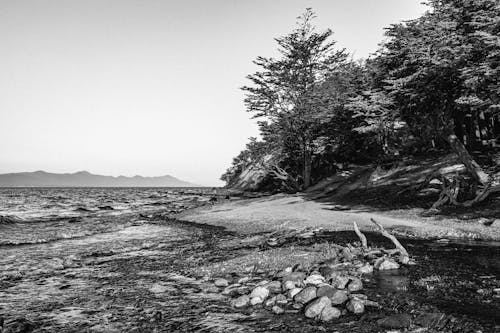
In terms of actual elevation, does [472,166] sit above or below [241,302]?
above

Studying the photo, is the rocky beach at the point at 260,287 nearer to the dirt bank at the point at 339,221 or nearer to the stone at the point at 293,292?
the stone at the point at 293,292

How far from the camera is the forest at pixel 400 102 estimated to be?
1997cm

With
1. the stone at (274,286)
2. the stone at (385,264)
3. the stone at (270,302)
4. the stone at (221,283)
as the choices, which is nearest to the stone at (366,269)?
the stone at (385,264)

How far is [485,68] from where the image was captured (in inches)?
684

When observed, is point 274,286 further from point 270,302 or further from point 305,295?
point 305,295

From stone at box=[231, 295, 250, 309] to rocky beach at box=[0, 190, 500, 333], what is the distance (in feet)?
0.10

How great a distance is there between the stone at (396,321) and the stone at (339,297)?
Result: 3.70 feet

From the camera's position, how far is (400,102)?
2527cm

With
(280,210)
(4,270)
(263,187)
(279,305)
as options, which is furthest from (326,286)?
(263,187)

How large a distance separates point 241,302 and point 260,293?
1.88ft

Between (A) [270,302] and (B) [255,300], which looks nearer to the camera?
(A) [270,302]

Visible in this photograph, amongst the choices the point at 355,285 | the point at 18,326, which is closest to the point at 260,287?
the point at 355,285

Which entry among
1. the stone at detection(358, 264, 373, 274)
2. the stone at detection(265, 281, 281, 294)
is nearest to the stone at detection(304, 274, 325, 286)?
the stone at detection(265, 281, 281, 294)

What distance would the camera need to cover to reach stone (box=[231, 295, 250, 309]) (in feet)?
28.8
